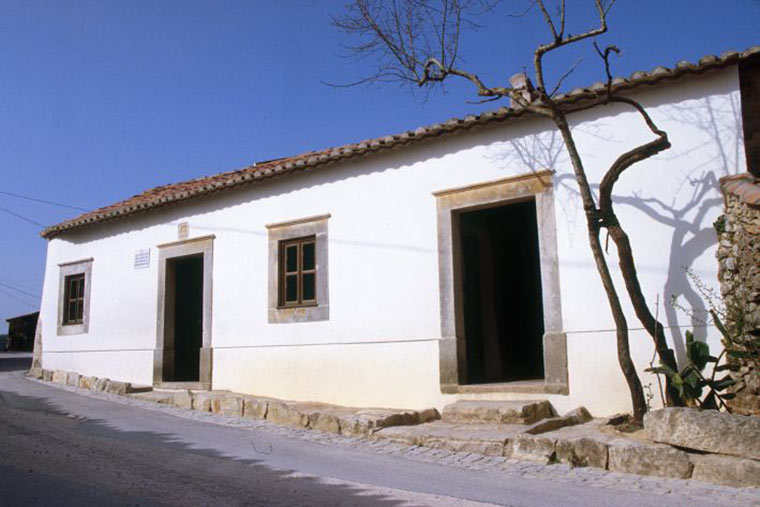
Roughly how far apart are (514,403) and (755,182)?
10.2 ft

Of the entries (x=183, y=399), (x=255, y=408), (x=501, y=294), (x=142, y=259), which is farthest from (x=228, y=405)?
(x=501, y=294)

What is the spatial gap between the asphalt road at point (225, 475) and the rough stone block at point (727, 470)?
0.56m

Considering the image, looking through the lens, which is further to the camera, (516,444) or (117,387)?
(117,387)

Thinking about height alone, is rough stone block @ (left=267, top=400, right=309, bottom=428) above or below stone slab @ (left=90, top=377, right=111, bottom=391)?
below

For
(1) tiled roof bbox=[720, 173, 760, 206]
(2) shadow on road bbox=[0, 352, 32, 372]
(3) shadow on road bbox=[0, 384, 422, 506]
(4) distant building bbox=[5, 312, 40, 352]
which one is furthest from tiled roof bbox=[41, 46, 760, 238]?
(4) distant building bbox=[5, 312, 40, 352]

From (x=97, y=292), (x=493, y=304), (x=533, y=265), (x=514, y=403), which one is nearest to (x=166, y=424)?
(x=514, y=403)

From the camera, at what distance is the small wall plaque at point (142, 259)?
11663mm

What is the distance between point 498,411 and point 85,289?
8.83 m

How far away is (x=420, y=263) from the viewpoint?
8.31 metres

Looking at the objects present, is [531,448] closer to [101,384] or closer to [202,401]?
[202,401]

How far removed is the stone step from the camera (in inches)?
268

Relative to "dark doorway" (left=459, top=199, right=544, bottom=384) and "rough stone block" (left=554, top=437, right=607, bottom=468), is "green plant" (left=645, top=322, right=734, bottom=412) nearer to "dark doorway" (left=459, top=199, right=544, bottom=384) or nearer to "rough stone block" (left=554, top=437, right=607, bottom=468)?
"rough stone block" (left=554, top=437, right=607, bottom=468)

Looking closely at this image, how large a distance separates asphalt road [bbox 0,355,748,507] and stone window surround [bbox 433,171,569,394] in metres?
1.87

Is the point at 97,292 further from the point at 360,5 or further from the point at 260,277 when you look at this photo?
the point at 360,5
